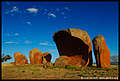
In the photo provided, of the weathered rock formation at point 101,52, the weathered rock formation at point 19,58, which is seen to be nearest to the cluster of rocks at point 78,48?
the weathered rock formation at point 101,52

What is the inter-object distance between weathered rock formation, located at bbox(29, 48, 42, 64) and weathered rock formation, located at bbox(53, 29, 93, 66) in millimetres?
7973

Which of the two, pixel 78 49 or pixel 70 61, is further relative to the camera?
pixel 78 49

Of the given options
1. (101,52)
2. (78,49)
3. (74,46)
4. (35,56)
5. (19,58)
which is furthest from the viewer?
(35,56)

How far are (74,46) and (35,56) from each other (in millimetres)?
11302

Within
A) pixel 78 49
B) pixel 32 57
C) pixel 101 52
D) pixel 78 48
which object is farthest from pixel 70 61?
pixel 32 57

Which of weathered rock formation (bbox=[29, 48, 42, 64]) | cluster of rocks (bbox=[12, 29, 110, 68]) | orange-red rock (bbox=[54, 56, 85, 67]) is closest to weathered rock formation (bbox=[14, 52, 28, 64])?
weathered rock formation (bbox=[29, 48, 42, 64])

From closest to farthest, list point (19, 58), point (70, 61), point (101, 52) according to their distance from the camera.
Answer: point (101, 52), point (70, 61), point (19, 58)

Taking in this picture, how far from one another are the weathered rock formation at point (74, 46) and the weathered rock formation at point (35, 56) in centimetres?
797

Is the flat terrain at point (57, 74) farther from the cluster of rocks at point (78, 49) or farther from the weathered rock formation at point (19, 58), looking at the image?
the weathered rock formation at point (19, 58)

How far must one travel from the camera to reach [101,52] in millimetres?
13836

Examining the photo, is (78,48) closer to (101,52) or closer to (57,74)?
(101,52)

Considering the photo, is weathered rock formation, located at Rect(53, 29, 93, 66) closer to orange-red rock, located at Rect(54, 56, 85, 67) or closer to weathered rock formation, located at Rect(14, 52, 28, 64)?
orange-red rock, located at Rect(54, 56, 85, 67)

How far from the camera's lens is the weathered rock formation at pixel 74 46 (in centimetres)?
1532

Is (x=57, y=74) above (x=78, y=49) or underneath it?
underneath
